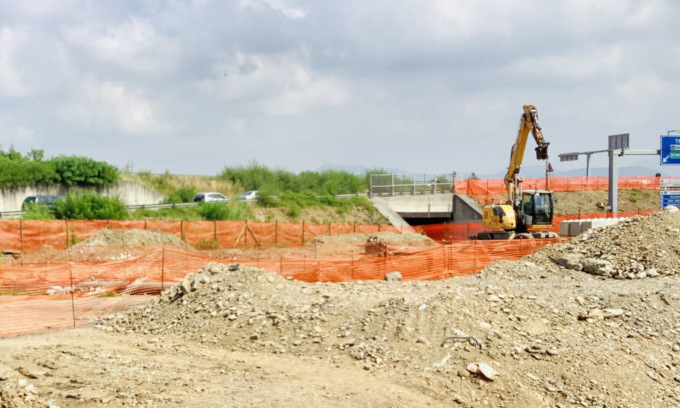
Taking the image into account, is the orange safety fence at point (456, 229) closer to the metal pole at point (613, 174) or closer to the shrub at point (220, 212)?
the metal pole at point (613, 174)

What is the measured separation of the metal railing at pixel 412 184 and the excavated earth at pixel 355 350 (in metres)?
31.4

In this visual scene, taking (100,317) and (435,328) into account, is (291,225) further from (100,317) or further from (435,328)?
(435,328)

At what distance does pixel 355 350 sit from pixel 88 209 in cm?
2609

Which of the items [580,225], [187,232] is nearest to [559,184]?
[580,225]

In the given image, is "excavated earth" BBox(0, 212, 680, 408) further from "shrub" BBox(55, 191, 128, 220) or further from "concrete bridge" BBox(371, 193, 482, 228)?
"concrete bridge" BBox(371, 193, 482, 228)

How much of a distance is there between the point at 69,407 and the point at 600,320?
33.2 feet

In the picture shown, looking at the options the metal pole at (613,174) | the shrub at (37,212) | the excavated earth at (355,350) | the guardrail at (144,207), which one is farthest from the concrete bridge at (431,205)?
the excavated earth at (355,350)

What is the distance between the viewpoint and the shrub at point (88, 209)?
110ft

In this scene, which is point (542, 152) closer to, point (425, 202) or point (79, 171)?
point (425, 202)

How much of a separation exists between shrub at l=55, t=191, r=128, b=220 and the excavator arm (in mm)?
20177

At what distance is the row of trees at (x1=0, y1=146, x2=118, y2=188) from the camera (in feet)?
135

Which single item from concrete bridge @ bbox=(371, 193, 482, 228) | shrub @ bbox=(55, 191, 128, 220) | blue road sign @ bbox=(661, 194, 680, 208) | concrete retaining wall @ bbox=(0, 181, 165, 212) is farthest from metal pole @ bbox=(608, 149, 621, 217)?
concrete retaining wall @ bbox=(0, 181, 165, 212)

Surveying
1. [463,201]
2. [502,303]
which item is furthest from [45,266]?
[463,201]

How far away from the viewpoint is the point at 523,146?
28688 millimetres
